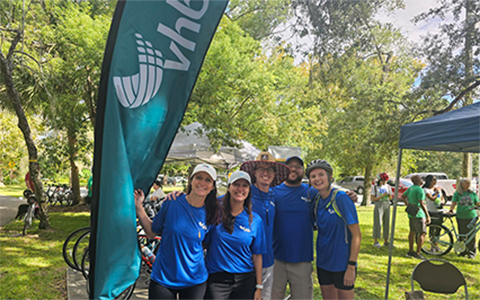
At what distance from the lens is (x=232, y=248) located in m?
2.85

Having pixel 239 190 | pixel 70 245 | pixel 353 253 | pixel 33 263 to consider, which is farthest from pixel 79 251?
pixel 353 253

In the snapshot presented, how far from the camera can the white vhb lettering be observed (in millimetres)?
Answer: 2160

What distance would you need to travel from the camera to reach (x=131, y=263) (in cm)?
198

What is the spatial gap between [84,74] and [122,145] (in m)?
8.86

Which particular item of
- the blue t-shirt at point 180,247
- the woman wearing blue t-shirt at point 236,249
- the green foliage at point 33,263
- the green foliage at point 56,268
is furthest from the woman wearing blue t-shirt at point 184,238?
the green foliage at point 33,263

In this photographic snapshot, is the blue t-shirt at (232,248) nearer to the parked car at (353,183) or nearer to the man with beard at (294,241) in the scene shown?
the man with beard at (294,241)

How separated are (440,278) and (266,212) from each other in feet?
6.99

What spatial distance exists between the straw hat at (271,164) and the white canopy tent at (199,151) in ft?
22.2

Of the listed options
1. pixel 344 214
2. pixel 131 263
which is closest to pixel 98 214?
pixel 131 263

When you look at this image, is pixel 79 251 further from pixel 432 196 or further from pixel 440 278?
pixel 432 196

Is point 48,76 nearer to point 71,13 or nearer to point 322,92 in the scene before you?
point 71,13

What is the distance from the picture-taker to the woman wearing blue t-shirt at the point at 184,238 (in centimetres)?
259

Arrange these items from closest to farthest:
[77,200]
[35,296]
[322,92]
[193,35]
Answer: [193,35] → [35,296] → [322,92] → [77,200]

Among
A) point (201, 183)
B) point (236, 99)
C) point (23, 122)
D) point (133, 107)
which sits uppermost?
point (236, 99)
